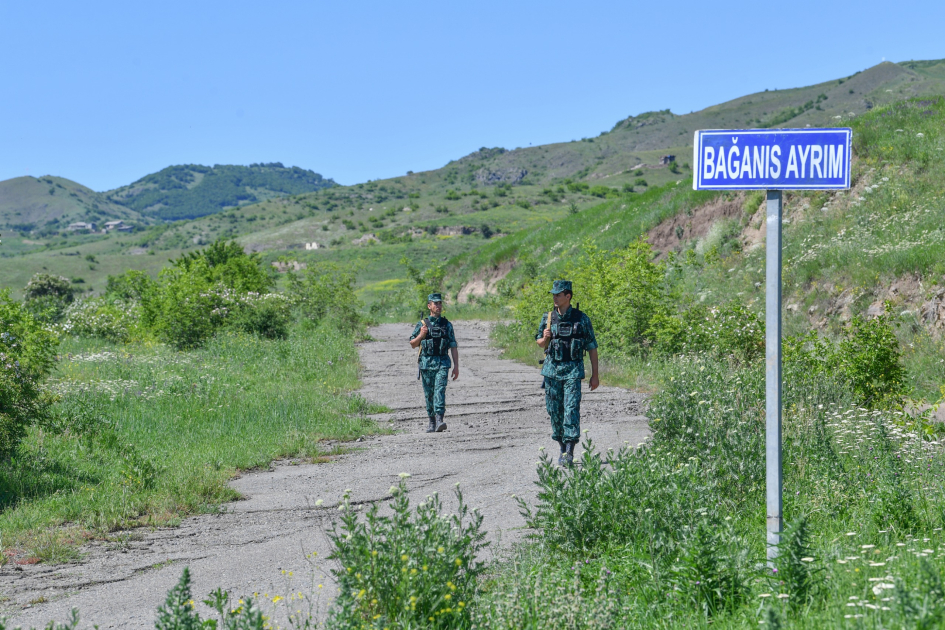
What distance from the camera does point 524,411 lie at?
1179cm

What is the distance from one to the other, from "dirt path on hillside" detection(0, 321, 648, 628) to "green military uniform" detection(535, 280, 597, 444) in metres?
0.59

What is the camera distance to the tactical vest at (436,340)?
1027cm

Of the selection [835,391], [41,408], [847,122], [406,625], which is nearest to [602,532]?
[406,625]

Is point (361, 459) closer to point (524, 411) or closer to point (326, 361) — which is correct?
point (524, 411)

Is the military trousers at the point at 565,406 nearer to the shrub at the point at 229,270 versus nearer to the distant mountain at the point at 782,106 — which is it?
the shrub at the point at 229,270

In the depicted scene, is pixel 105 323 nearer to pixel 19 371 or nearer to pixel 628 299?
pixel 628 299

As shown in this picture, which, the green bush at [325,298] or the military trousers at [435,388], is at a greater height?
the green bush at [325,298]

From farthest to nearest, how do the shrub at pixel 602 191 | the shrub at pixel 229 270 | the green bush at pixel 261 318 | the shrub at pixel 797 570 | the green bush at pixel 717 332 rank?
1. the shrub at pixel 602 191
2. the shrub at pixel 229 270
3. the green bush at pixel 261 318
4. the green bush at pixel 717 332
5. the shrub at pixel 797 570

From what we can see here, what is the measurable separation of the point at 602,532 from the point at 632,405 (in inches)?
270

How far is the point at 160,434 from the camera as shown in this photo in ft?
31.9

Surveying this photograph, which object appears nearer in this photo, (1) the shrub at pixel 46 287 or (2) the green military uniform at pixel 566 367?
(2) the green military uniform at pixel 566 367

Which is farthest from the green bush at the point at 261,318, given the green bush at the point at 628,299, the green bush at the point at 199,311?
the green bush at the point at 628,299

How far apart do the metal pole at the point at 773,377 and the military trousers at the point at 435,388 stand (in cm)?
681

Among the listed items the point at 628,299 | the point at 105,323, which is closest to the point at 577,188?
the point at 105,323
